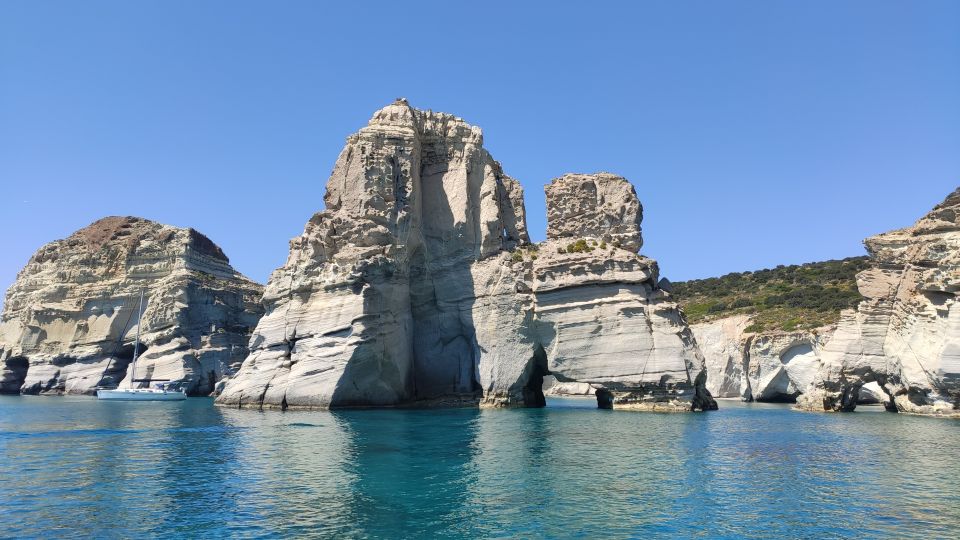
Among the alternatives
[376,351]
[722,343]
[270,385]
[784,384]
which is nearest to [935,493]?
[376,351]

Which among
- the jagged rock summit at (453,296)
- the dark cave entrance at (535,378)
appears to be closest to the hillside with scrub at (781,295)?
the jagged rock summit at (453,296)

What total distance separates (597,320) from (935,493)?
2760cm

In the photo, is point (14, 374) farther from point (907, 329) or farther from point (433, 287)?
point (907, 329)

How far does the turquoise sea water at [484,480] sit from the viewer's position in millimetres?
15289

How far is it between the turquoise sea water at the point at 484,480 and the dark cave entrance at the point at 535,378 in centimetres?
1352

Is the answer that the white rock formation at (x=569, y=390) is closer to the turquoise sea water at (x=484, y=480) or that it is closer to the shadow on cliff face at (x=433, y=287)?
the shadow on cliff face at (x=433, y=287)

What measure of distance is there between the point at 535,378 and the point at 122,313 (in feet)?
189

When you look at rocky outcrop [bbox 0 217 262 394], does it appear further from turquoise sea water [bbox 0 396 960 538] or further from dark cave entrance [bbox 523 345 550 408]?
turquoise sea water [bbox 0 396 960 538]

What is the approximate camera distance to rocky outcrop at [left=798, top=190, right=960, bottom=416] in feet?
122

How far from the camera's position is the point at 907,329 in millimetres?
40000

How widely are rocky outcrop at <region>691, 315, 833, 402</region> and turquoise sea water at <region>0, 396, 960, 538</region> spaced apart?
84.0ft

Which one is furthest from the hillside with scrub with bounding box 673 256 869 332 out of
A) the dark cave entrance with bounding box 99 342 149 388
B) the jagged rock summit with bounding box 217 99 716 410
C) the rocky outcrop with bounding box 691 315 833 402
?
the dark cave entrance with bounding box 99 342 149 388

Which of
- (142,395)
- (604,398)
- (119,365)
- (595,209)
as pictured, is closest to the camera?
(604,398)

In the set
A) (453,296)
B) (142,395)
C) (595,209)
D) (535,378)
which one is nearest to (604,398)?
(535,378)
